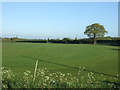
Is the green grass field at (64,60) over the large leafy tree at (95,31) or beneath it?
beneath

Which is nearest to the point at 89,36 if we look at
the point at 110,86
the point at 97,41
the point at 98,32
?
the point at 98,32

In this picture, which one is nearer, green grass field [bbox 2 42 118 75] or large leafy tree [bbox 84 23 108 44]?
green grass field [bbox 2 42 118 75]

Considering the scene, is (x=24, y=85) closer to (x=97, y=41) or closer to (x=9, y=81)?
(x=9, y=81)

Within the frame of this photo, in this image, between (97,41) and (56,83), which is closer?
(56,83)

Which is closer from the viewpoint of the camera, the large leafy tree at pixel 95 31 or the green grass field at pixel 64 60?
the green grass field at pixel 64 60

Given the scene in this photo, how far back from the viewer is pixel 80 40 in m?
64.8

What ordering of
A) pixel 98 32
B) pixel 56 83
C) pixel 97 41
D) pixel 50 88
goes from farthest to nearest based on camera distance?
pixel 98 32 → pixel 97 41 → pixel 56 83 → pixel 50 88

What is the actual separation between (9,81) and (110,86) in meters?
3.01

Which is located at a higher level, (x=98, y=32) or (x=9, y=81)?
(x=98, y=32)

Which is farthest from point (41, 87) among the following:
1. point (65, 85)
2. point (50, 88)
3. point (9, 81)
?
point (9, 81)

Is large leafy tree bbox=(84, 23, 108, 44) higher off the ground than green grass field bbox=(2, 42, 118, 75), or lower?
higher

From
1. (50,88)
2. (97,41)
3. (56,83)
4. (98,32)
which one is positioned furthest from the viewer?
(98,32)

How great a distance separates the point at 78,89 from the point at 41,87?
1016mm

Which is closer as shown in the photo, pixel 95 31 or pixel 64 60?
pixel 64 60
